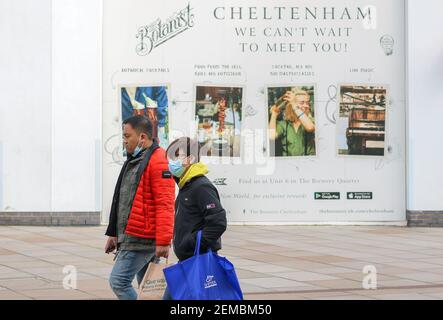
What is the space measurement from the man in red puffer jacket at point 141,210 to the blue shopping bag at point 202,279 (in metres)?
0.71

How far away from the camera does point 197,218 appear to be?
6.98 metres

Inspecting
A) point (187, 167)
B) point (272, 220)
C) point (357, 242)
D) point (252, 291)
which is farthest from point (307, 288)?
point (272, 220)

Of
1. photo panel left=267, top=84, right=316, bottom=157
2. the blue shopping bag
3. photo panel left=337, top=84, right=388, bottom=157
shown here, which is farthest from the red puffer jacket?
photo panel left=337, top=84, right=388, bottom=157

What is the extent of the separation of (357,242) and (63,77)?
19.3 ft

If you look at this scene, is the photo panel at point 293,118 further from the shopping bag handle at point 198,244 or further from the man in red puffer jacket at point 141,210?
the shopping bag handle at point 198,244

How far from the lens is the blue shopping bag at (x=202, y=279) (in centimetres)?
636

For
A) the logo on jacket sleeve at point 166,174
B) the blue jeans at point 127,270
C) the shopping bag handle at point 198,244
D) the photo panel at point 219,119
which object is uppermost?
the photo panel at point 219,119

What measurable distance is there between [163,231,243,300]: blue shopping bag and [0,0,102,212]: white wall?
10.1 metres

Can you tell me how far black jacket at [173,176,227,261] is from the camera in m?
6.81

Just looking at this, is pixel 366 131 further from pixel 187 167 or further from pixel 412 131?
pixel 187 167

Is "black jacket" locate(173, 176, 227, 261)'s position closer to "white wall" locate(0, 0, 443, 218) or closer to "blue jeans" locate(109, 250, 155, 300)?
"blue jeans" locate(109, 250, 155, 300)

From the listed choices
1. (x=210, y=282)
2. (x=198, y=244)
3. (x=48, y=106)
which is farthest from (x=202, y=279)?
(x=48, y=106)

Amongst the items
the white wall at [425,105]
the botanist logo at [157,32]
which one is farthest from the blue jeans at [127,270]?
the white wall at [425,105]

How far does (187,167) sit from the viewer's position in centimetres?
709
